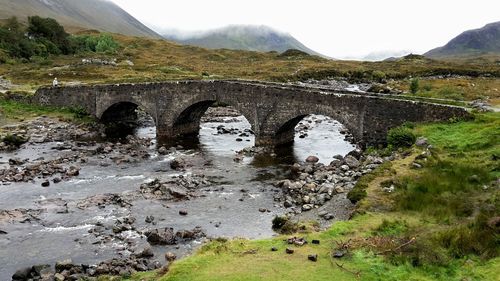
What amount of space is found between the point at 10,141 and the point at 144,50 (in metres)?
79.2

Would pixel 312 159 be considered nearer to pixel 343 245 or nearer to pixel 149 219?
pixel 149 219

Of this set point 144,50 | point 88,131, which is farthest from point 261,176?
point 144,50

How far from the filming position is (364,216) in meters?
22.0

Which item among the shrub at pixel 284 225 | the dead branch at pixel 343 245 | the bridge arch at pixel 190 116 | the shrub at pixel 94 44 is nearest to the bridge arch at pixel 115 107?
the bridge arch at pixel 190 116

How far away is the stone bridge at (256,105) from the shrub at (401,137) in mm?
2560

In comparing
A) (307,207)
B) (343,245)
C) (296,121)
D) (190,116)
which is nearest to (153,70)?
(190,116)

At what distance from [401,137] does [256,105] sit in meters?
15.1

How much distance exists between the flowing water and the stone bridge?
3516mm

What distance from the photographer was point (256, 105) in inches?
1757

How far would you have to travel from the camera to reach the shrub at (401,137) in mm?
33009

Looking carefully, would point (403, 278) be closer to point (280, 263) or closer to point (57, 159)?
point (280, 263)

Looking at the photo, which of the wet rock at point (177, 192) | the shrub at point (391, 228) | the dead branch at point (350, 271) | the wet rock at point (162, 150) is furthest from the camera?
the wet rock at point (162, 150)

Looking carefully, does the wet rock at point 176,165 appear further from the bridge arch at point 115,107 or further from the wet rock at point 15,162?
the bridge arch at point 115,107

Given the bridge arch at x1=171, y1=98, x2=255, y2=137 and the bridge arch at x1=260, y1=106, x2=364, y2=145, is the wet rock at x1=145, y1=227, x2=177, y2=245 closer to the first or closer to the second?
the bridge arch at x1=260, y1=106, x2=364, y2=145
